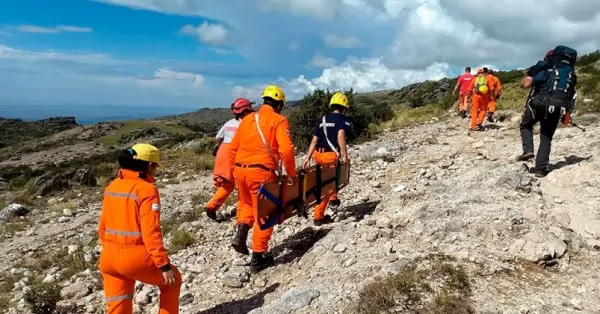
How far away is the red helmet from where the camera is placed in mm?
7738

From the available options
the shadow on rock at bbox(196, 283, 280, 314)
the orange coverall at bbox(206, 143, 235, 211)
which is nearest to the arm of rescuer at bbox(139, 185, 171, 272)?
the shadow on rock at bbox(196, 283, 280, 314)

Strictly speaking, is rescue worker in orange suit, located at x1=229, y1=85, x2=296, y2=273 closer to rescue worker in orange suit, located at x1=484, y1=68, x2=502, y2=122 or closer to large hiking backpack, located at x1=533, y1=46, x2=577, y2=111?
large hiking backpack, located at x1=533, y1=46, x2=577, y2=111

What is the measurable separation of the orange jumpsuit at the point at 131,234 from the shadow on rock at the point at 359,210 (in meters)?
3.95

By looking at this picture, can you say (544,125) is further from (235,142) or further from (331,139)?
(235,142)

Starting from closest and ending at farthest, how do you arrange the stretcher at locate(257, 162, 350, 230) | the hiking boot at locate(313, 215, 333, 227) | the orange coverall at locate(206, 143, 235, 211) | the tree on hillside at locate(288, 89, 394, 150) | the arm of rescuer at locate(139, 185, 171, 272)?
the arm of rescuer at locate(139, 185, 171, 272) → the stretcher at locate(257, 162, 350, 230) → the hiking boot at locate(313, 215, 333, 227) → the orange coverall at locate(206, 143, 235, 211) → the tree on hillside at locate(288, 89, 394, 150)

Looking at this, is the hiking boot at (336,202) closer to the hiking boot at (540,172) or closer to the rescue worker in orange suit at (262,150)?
the rescue worker in orange suit at (262,150)

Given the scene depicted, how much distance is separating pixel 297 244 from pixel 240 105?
7.95 feet

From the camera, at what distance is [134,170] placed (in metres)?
4.20

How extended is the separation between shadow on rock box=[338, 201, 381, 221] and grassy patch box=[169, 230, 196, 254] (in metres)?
2.44

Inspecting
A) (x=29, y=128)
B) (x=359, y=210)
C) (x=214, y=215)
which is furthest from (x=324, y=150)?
(x=29, y=128)

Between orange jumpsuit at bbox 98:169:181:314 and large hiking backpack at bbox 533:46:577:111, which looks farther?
large hiking backpack at bbox 533:46:577:111

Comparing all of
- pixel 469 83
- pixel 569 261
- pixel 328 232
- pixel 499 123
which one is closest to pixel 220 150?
pixel 328 232

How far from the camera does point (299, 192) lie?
251 inches

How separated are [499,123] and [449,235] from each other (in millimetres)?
10705
